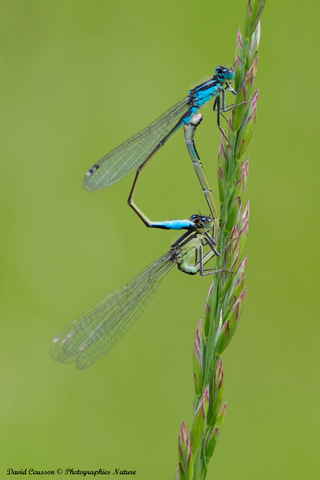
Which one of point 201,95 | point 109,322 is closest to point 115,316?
point 109,322

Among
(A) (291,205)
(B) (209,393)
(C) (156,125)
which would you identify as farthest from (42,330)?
(B) (209,393)

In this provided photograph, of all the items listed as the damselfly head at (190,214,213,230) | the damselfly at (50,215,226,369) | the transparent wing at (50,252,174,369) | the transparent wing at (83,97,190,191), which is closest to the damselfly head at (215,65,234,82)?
the transparent wing at (83,97,190,191)

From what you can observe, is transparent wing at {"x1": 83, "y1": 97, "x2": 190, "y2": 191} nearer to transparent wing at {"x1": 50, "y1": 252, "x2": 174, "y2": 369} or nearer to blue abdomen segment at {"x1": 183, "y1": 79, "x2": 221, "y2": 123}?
blue abdomen segment at {"x1": 183, "y1": 79, "x2": 221, "y2": 123}

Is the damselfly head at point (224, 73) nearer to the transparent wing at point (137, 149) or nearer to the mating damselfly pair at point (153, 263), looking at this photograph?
the mating damselfly pair at point (153, 263)

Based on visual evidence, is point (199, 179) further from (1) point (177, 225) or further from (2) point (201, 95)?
(2) point (201, 95)

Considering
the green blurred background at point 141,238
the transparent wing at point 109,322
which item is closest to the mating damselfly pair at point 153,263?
the transparent wing at point 109,322

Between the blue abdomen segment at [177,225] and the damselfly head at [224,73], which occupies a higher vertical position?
the damselfly head at [224,73]

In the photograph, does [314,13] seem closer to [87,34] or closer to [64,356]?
[87,34]
